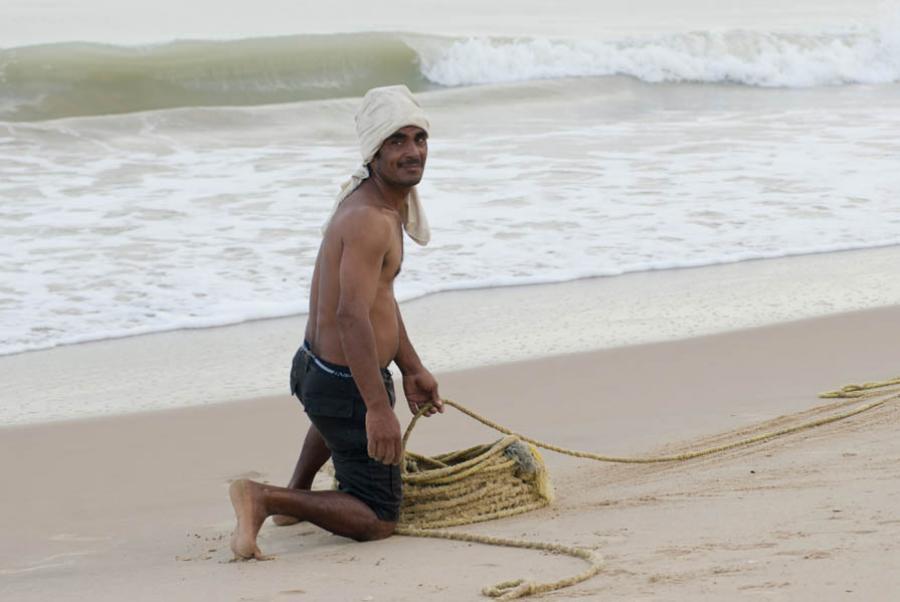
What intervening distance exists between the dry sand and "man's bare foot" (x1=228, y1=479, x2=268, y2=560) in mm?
48

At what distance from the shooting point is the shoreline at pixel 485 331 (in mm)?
5613

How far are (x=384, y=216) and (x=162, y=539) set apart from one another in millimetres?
1183

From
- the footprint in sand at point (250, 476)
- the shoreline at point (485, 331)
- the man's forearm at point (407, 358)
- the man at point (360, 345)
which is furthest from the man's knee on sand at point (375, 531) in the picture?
the shoreline at point (485, 331)

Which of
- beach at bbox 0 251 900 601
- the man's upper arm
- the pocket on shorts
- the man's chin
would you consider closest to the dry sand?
beach at bbox 0 251 900 601

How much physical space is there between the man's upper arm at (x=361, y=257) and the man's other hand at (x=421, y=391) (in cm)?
42

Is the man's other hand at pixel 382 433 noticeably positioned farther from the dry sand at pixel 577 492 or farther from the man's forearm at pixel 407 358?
the man's forearm at pixel 407 358

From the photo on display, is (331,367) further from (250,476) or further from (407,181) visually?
(250,476)

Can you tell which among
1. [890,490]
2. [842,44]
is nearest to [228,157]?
[890,490]

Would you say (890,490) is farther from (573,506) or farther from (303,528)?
(303,528)

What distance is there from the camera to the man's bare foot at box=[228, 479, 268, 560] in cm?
355

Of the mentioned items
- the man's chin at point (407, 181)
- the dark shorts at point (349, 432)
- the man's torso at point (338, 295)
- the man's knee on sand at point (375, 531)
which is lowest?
the man's knee on sand at point (375, 531)

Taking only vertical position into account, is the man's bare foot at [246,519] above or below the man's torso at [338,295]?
below

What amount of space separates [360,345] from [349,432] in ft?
1.02

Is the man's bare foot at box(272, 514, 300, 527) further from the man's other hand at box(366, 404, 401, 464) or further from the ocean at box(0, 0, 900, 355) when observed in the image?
the ocean at box(0, 0, 900, 355)
